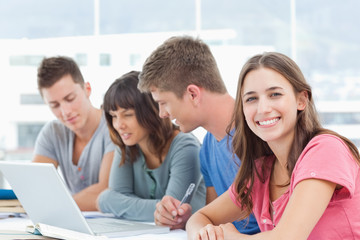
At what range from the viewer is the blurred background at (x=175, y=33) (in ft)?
17.5

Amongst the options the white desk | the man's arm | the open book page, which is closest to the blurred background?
the man's arm

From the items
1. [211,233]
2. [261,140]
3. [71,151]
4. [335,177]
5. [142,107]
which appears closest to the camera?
[335,177]

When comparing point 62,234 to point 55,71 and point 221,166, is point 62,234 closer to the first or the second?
point 221,166

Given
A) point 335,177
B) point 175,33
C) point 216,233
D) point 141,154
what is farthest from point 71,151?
point 175,33

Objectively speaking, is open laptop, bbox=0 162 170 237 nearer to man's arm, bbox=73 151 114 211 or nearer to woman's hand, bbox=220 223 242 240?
woman's hand, bbox=220 223 242 240

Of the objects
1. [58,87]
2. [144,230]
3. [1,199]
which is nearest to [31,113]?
[58,87]

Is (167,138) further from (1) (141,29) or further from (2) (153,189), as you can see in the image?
(1) (141,29)

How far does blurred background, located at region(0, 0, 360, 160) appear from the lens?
17.5ft

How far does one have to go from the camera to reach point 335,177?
3.69 ft

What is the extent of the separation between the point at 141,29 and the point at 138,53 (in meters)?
0.44

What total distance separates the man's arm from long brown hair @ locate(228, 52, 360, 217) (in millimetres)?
849

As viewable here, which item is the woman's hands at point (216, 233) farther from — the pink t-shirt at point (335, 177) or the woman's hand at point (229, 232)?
the pink t-shirt at point (335, 177)

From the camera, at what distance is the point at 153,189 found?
198 centimetres

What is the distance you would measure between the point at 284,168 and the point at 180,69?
1.81 feet
